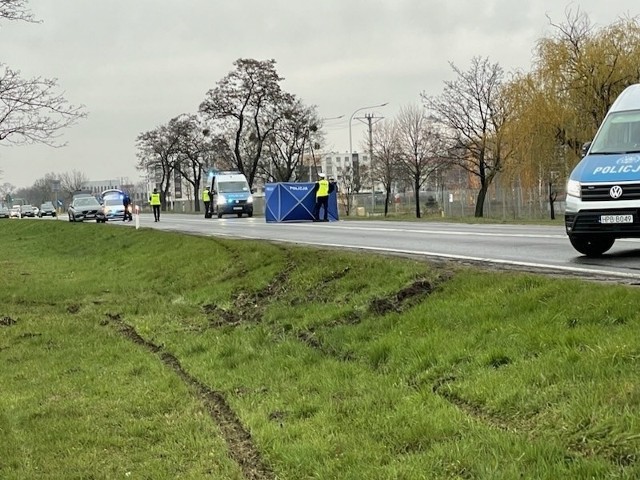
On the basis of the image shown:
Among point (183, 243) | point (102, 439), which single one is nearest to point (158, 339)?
point (102, 439)

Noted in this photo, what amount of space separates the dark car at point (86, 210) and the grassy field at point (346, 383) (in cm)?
3279

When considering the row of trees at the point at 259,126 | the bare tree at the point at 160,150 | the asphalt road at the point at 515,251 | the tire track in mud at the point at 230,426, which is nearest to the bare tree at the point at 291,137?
the row of trees at the point at 259,126

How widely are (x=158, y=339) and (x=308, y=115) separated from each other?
2172 inches

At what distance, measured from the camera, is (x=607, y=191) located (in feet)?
30.0

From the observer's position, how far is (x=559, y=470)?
3.69m

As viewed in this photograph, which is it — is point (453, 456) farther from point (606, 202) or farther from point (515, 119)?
point (515, 119)

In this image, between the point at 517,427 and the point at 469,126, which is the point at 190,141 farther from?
the point at 517,427

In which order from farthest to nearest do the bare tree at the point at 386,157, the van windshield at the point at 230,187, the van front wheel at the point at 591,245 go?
the bare tree at the point at 386,157 → the van windshield at the point at 230,187 → the van front wheel at the point at 591,245

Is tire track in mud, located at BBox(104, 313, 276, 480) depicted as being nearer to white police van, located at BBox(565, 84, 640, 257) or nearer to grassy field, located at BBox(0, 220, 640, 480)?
grassy field, located at BBox(0, 220, 640, 480)

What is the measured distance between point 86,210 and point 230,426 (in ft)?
130

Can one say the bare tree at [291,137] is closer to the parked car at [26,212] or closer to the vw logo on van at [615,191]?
the parked car at [26,212]

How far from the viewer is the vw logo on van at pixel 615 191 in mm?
9047

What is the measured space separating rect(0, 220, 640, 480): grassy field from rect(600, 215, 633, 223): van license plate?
2.01 metres

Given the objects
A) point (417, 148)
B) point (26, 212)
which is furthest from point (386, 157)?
point (26, 212)
